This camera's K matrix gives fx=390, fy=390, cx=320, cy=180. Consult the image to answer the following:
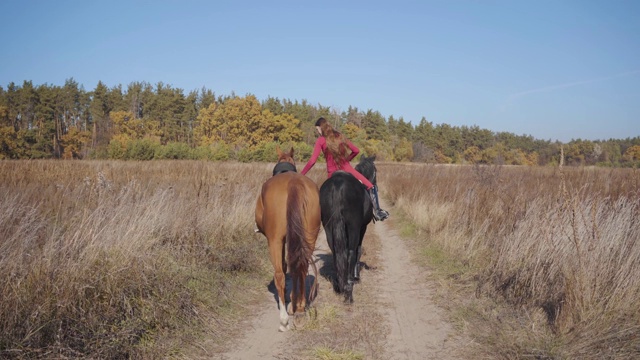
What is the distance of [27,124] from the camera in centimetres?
6384

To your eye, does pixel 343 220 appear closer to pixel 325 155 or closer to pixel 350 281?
pixel 350 281

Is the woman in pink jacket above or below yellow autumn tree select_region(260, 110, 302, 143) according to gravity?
below

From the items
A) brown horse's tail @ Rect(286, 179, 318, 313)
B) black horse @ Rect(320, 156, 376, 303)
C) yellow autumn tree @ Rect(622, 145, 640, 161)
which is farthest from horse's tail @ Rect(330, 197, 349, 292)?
yellow autumn tree @ Rect(622, 145, 640, 161)

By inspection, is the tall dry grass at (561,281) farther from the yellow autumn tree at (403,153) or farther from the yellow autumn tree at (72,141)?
the yellow autumn tree at (72,141)

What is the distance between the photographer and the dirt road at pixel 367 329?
3848 millimetres

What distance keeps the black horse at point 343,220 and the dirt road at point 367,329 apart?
43 cm

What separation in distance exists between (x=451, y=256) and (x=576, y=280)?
3.77 meters

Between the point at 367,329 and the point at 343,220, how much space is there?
1.48 meters

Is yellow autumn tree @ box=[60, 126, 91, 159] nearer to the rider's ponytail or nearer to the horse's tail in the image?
the rider's ponytail

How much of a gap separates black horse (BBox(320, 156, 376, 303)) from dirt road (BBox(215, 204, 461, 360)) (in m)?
0.43

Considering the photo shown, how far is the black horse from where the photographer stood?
5.24 metres

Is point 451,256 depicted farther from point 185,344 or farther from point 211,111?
point 211,111

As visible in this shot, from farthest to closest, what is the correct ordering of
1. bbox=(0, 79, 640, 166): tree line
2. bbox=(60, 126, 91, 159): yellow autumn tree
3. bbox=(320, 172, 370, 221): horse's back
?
bbox=(60, 126, 91, 159): yellow autumn tree → bbox=(0, 79, 640, 166): tree line → bbox=(320, 172, 370, 221): horse's back

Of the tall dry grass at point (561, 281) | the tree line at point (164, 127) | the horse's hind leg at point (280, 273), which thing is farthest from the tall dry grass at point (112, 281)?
the tree line at point (164, 127)
